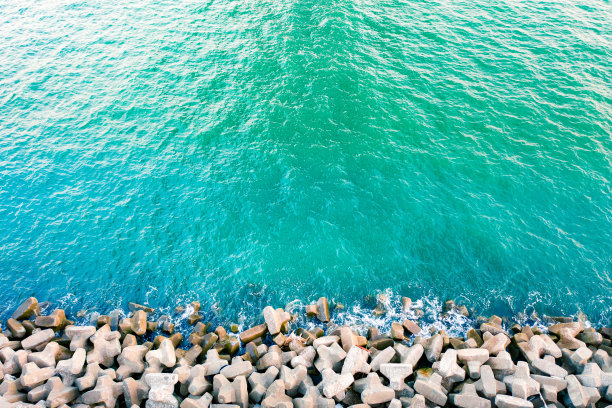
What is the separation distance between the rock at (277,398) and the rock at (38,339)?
62.7 ft

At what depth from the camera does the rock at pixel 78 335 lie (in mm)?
33625

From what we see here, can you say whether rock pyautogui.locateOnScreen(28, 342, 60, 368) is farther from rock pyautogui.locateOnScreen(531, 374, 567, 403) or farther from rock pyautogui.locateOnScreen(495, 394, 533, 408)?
rock pyautogui.locateOnScreen(531, 374, 567, 403)

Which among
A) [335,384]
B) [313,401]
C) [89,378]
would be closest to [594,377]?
[335,384]

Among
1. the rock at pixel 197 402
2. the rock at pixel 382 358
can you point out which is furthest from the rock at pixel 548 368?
the rock at pixel 197 402

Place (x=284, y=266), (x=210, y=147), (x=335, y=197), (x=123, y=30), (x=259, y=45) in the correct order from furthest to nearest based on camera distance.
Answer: (x=123, y=30)
(x=259, y=45)
(x=210, y=147)
(x=335, y=197)
(x=284, y=266)

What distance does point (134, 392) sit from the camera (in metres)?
29.5

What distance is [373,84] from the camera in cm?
5862

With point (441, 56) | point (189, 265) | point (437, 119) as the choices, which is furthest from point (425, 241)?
point (441, 56)

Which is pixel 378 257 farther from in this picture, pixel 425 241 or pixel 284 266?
pixel 284 266

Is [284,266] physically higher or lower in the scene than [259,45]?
lower

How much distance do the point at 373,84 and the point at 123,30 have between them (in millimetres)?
43481

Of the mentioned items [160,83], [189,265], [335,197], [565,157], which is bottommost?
[189,265]

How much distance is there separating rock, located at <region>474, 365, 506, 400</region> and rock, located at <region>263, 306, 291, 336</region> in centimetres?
1494

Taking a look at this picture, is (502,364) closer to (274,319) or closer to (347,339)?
(347,339)
